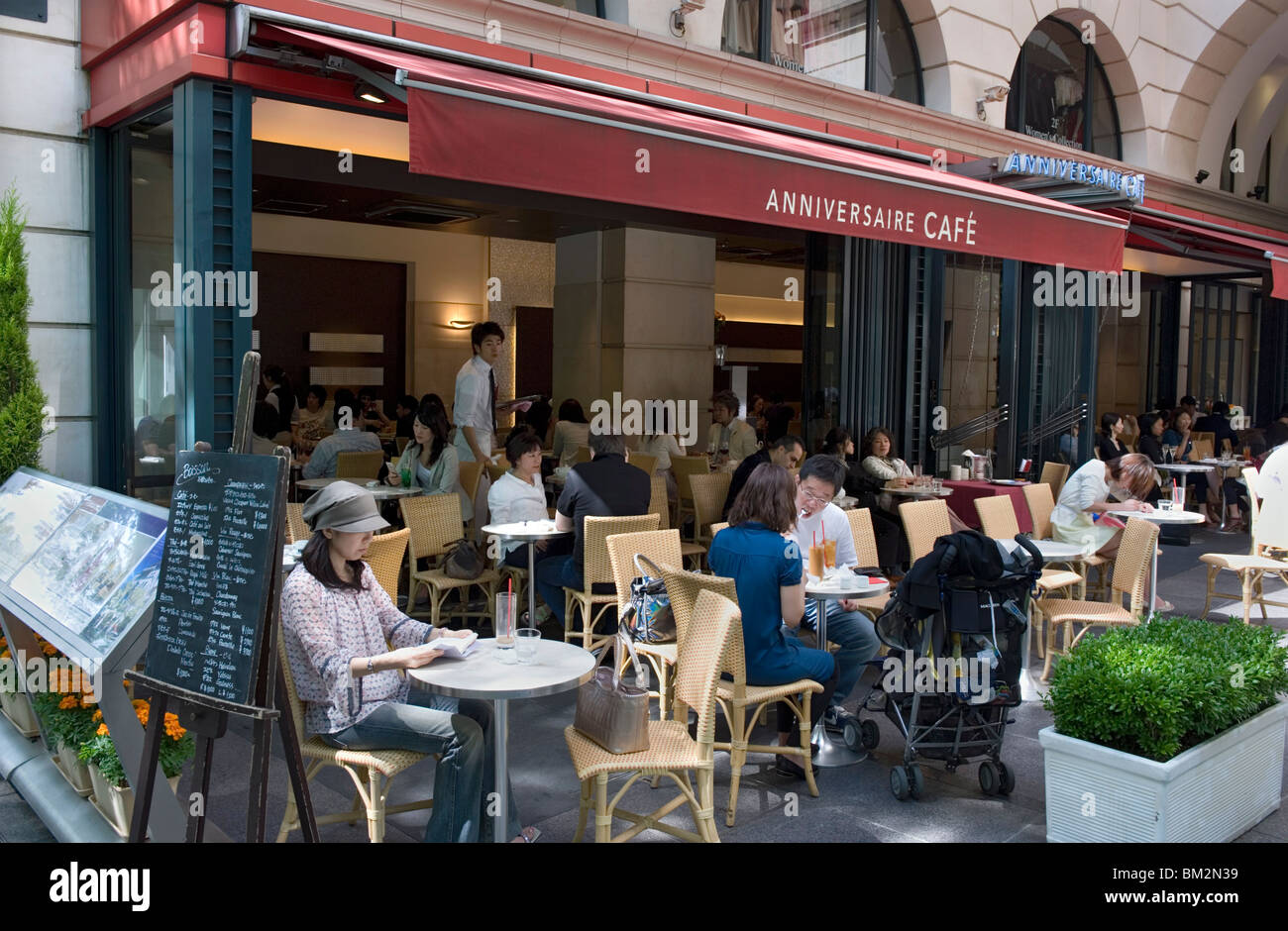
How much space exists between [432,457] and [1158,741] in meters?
5.59

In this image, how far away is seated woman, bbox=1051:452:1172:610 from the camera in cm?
745

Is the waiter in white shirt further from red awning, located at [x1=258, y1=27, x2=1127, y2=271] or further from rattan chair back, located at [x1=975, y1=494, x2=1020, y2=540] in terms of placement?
rattan chair back, located at [x1=975, y1=494, x2=1020, y2=540]

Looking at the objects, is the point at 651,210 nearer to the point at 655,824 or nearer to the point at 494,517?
the point at 494,517

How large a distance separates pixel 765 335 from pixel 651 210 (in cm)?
890

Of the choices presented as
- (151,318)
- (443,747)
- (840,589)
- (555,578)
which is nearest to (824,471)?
(840,589)

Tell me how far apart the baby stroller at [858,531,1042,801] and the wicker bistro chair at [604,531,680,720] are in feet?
3.34

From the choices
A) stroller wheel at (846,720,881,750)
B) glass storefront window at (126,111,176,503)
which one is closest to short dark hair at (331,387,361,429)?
glass storefront window at (126,111,176,503)

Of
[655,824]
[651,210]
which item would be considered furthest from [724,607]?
[651,210]

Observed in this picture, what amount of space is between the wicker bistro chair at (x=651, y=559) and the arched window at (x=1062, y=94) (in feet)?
27.7

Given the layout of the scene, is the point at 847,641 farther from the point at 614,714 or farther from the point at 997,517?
the point at 997,517

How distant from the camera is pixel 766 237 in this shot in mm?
13766

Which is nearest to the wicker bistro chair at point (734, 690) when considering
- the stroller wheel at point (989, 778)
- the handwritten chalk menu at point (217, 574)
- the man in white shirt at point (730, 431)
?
the stroller wheel at point (989, 778)

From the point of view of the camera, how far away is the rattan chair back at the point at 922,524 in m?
6.49

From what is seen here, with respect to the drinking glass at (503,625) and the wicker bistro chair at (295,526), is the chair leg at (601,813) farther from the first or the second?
the wicker bistro chair at (295,526)
